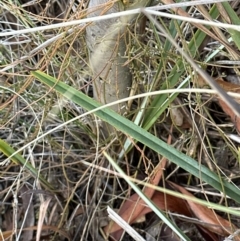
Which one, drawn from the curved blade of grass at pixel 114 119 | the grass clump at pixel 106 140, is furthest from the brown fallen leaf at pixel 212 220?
the curved blade of grass at pixel 114 119

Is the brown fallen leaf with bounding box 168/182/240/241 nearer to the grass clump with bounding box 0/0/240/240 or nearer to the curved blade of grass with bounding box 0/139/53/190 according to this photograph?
the grass clump with bounding box 0/0/240/240

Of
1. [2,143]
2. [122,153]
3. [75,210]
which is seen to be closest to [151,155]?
[122,153]

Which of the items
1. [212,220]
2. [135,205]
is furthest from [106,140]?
[212,220]

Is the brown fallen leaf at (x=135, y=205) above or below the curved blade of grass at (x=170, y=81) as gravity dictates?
below

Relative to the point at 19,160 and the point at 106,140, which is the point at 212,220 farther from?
the point at 19,160

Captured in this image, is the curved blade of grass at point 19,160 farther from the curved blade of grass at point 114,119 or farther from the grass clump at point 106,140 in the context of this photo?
the curved blade of grass at point 114,119

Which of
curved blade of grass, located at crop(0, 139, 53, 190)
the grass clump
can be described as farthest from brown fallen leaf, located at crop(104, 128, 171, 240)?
curved blade of grass, located at crop(0, 139, 53, 190)

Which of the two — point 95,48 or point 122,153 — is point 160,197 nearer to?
point 122,153

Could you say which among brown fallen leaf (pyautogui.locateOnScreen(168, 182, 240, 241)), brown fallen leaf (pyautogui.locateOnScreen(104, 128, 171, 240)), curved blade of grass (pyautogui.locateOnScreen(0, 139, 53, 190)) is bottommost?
brown fallen leaf (pyautogui.locateOnScreen(168, 182, 240, 241))
